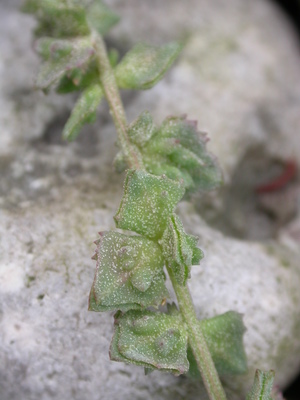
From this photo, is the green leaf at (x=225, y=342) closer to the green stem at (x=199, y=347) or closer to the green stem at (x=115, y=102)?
the green stem at (x=199, y=347)

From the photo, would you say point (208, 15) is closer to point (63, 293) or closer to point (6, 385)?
point (63, 293)

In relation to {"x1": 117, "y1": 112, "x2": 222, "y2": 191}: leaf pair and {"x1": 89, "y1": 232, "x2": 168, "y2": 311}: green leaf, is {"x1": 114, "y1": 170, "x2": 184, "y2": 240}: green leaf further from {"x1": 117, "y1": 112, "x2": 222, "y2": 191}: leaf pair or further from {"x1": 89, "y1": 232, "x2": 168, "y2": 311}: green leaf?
{"x1": 117, "y1": 112, "x2": 222, "y2": 191}: leaf pair

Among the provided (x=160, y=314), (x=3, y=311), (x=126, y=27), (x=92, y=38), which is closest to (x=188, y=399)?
(x=160, y=314)

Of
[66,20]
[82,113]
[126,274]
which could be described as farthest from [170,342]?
[66,20]

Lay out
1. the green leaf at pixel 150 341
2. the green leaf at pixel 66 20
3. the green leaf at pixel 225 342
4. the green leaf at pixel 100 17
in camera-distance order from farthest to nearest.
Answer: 1. the green leaf at pixel 100 17
2. the green leaf at pixel 66 20
3. the green leaf at pixel 225 342
4. the green leaf at pixel 150 341

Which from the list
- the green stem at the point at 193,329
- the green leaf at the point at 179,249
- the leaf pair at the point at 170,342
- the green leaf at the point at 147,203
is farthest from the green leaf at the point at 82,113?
the leaf pair at the point at 170,342

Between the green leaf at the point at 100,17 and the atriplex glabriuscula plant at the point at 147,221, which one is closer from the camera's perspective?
the atriplex glabriuscula plant at the point at 147,221
